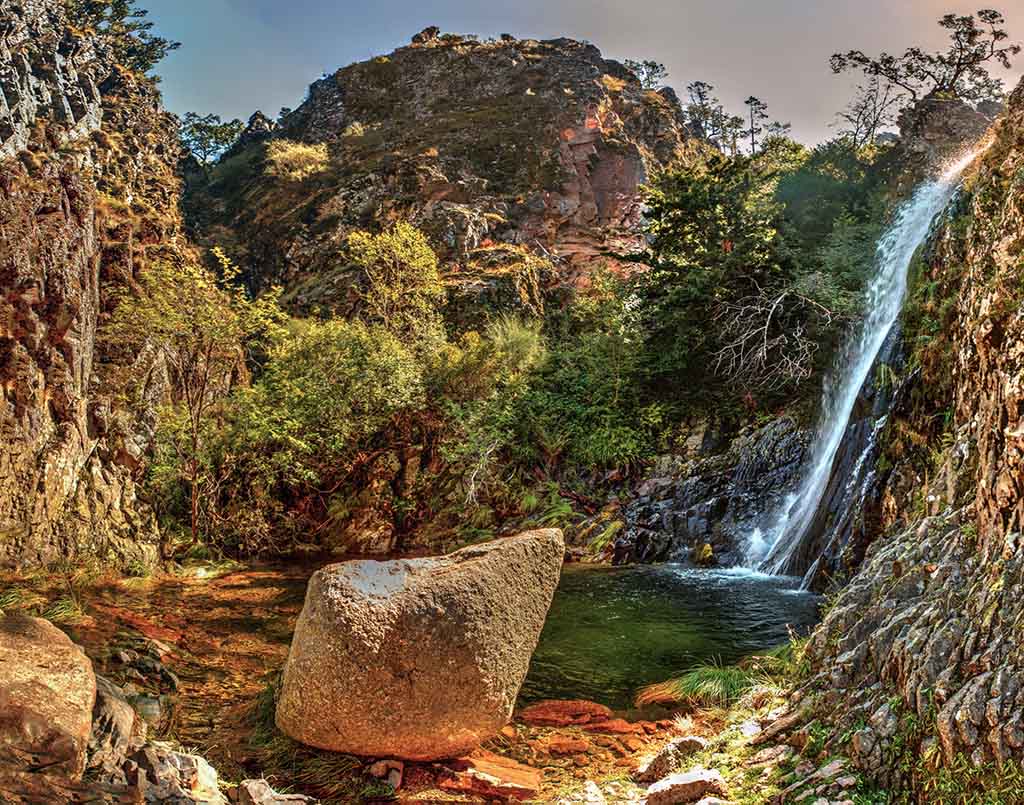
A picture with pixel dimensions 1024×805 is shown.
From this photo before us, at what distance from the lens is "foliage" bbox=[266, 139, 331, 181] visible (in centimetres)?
3806

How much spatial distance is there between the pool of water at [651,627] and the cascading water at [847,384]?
2.61 feet

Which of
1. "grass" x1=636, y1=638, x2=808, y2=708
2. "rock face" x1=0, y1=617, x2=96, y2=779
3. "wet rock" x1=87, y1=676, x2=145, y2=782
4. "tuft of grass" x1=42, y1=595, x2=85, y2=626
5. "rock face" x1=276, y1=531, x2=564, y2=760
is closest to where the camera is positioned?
"rock face" x1=0, y1=617, x2=96, y2=779

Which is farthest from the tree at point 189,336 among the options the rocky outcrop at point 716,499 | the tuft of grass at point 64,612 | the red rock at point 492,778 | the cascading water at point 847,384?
the cascading water at point 847,384

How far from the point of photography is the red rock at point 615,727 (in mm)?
5664

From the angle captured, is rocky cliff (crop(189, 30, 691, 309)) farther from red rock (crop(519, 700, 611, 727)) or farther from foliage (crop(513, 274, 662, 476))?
red rock (crop(519, 700, 611, 727))

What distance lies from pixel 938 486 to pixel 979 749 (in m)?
3.06

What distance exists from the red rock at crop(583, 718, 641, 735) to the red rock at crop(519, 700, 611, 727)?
0.26ft

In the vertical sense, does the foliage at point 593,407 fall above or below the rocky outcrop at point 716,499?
above

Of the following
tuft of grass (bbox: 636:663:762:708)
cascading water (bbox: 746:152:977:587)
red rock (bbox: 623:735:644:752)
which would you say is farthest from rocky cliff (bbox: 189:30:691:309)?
red rock (bbox: 623:735:644:752)

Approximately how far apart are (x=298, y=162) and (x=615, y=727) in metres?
39.9

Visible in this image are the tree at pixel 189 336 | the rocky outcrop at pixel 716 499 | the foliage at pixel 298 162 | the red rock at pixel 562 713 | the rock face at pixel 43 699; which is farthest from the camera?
the foliage at pixel 298 162

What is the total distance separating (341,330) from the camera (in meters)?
17.6

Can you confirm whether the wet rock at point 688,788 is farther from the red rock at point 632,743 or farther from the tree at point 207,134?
the tree at point 207,134

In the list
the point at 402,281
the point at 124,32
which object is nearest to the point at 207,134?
the point at 124,32
